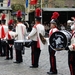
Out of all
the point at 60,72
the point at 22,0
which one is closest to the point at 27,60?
the point at 60,72

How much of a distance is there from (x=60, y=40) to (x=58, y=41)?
0.21ft

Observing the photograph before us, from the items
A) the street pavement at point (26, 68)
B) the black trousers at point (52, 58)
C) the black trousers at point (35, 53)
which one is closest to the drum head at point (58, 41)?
the black trousers at point (52, 58)

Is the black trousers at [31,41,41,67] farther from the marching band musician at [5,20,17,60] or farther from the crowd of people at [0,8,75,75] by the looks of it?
the marching band musician at [5,20,17,60]

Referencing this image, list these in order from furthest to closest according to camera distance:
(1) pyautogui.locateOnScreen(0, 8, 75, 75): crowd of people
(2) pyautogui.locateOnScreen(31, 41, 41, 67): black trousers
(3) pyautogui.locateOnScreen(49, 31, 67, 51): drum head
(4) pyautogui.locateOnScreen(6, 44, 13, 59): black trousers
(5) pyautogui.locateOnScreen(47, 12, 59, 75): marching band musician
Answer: (4) pyautogui.locateOnScreen(6, 44, 13, 59): black trousers < (2) pyautogui.locateOnScreen(31, 41, 41, 67): black trousers < (5) pyautogui.locateOnScreen(47, 12, 59, 75): marching band musician < (3) pyautogui.locateOnScreen(49, 31, 67, 51): drum head < (1) pyautogui.locateOnScreen(0, 8, 75, 75): crowd of people

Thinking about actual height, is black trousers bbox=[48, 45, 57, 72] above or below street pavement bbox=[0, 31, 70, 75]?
above

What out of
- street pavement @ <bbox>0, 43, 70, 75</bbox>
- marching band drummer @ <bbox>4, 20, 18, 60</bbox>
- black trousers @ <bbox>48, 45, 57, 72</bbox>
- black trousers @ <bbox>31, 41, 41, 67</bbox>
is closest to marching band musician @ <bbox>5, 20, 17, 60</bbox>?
marching band drummer @ <bbox>4, 20, 18, 60</bbox>

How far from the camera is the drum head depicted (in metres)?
8.08

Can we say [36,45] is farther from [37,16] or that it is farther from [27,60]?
[27,60]

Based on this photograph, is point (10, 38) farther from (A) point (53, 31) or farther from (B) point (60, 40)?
(B) point (60, 40)

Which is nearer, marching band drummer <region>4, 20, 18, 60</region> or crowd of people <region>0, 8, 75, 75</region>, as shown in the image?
crowd of people <region>0, 8, 75, 75</region>

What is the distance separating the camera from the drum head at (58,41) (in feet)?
26.5

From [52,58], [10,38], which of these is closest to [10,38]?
[10,38]

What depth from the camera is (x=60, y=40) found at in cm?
823

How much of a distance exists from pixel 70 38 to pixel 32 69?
295 centimetres
